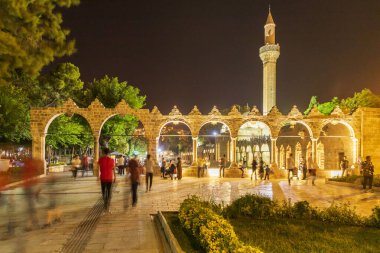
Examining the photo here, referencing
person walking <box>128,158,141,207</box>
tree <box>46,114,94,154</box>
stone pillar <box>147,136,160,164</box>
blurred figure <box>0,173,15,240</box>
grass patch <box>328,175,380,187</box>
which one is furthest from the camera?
tree <box>46,114,94,154</box>

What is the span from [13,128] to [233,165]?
48.2 feet

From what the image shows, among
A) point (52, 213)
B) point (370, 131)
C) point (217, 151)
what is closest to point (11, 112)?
point (52, 213)

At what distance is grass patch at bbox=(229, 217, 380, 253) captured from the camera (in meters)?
6.66

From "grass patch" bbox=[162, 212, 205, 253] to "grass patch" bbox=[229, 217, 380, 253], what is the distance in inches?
38.5

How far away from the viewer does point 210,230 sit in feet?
20.1

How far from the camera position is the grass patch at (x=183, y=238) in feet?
21.0

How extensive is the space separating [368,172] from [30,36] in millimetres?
14619

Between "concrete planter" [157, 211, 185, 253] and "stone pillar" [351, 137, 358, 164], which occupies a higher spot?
"stone pillar" [351, 137, 358, 164]

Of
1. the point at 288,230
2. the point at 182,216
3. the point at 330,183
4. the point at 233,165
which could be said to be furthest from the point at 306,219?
the point at 233,165

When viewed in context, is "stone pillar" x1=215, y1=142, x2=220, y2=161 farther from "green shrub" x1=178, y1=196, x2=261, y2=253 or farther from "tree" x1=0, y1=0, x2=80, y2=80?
"tree" x1=0, y1=0, x2=80, y2=80

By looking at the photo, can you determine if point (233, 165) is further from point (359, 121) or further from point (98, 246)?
point (98, 246)

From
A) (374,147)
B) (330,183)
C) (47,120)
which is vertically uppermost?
(47,120)

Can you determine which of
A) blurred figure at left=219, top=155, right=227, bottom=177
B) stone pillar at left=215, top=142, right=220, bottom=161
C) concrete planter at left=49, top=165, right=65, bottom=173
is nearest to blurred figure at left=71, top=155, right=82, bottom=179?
blurred figure at left=219, top=155, right=227, bottom=177

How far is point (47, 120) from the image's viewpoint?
78.5 ft
